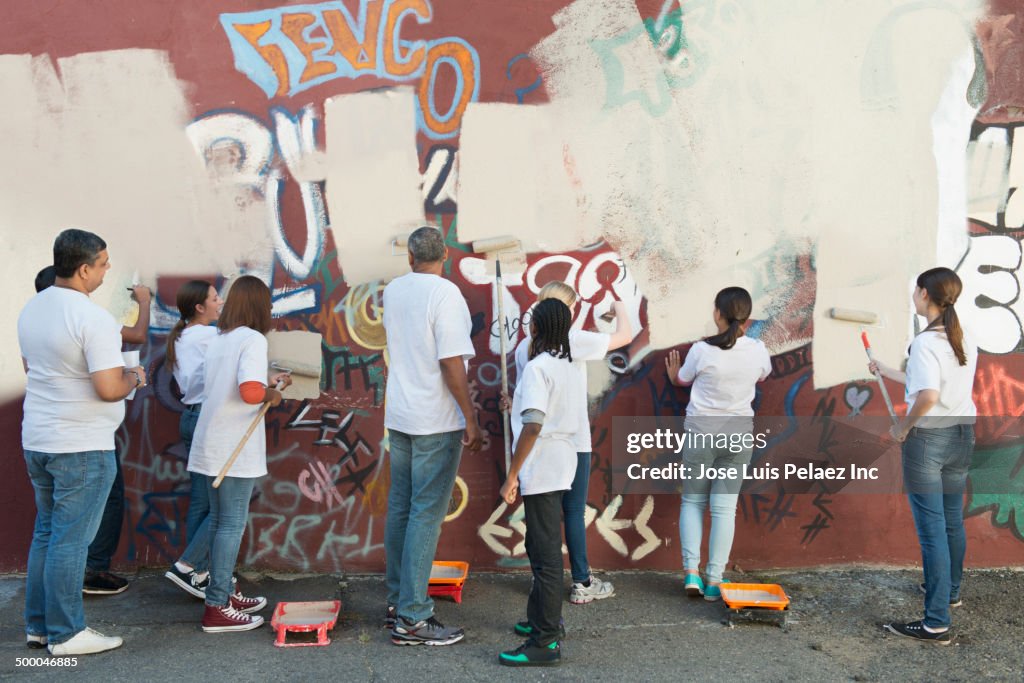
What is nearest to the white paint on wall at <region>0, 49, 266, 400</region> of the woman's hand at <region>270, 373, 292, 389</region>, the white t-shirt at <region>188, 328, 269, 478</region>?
the woman's hand at <region>270, 373, 292, 389</region>

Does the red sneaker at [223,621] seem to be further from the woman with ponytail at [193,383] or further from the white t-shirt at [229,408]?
the white t-shirt at [229,408]

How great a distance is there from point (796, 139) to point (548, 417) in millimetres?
2520

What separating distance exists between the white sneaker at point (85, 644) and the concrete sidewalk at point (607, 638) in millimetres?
45

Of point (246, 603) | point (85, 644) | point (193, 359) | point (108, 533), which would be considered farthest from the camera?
point (108, 533)

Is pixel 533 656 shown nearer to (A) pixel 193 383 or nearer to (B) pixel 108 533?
(A) pixel 193 383

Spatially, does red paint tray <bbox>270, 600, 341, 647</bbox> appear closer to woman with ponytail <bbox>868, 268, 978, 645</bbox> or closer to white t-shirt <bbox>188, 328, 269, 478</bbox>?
white t-shirt <bbox>188, 328, 269, 478</bbox>

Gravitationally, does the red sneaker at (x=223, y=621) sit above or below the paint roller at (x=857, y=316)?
below

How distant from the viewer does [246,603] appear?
4922 mm

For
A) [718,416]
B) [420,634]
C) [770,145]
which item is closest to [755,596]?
[718,416]

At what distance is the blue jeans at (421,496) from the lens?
4.55 metres

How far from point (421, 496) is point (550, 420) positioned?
79 cm

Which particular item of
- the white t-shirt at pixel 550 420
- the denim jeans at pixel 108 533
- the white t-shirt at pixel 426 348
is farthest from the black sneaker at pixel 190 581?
the white t-shirt at pixel 550 420

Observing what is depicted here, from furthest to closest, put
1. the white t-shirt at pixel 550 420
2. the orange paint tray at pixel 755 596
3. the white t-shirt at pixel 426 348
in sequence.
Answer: the orange paint tray at pixel 755 596 < the white t-shirt at pixel 426 348 < the white t-shirt at pixel 550 420

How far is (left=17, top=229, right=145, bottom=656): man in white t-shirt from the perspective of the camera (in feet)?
13.8
